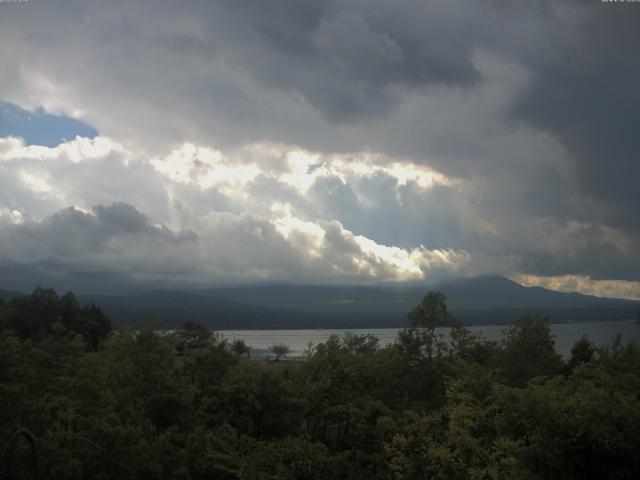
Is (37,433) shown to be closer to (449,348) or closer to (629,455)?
(629,455)

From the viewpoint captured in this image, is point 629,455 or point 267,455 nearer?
point 629,455

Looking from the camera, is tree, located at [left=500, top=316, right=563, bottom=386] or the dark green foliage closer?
tree, located at [left=500, top=316, right=563, bottom=386]

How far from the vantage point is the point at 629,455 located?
15.2m

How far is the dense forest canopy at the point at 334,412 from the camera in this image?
17375mm

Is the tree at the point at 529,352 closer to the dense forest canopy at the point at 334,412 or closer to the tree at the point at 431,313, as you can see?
the dense forest canopy at the point at 334,412

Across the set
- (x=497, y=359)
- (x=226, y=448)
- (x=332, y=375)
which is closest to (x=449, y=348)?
(x=497, y=359)

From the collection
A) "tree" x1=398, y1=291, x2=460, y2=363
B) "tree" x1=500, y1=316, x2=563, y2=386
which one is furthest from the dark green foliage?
"tree" x1=500, y1=316, x2=563, y2=386

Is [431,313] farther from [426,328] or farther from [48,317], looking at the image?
[48,317]

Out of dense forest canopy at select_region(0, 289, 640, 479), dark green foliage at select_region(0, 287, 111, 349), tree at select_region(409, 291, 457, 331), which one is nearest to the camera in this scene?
dense forest canopy at select_region(0, 289, 640, 479)

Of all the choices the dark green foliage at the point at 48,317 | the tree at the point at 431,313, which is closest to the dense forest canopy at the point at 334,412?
the tree at the point at 431,313

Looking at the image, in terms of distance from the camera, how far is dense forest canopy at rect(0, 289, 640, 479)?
17375 millimetres

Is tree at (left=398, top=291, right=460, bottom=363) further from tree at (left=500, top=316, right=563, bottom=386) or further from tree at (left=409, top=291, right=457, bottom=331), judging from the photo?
tree at (left=500, top=316, right=563, bottom=386)

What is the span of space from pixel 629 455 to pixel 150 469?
14029 mm

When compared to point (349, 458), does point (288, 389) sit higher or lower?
higher
